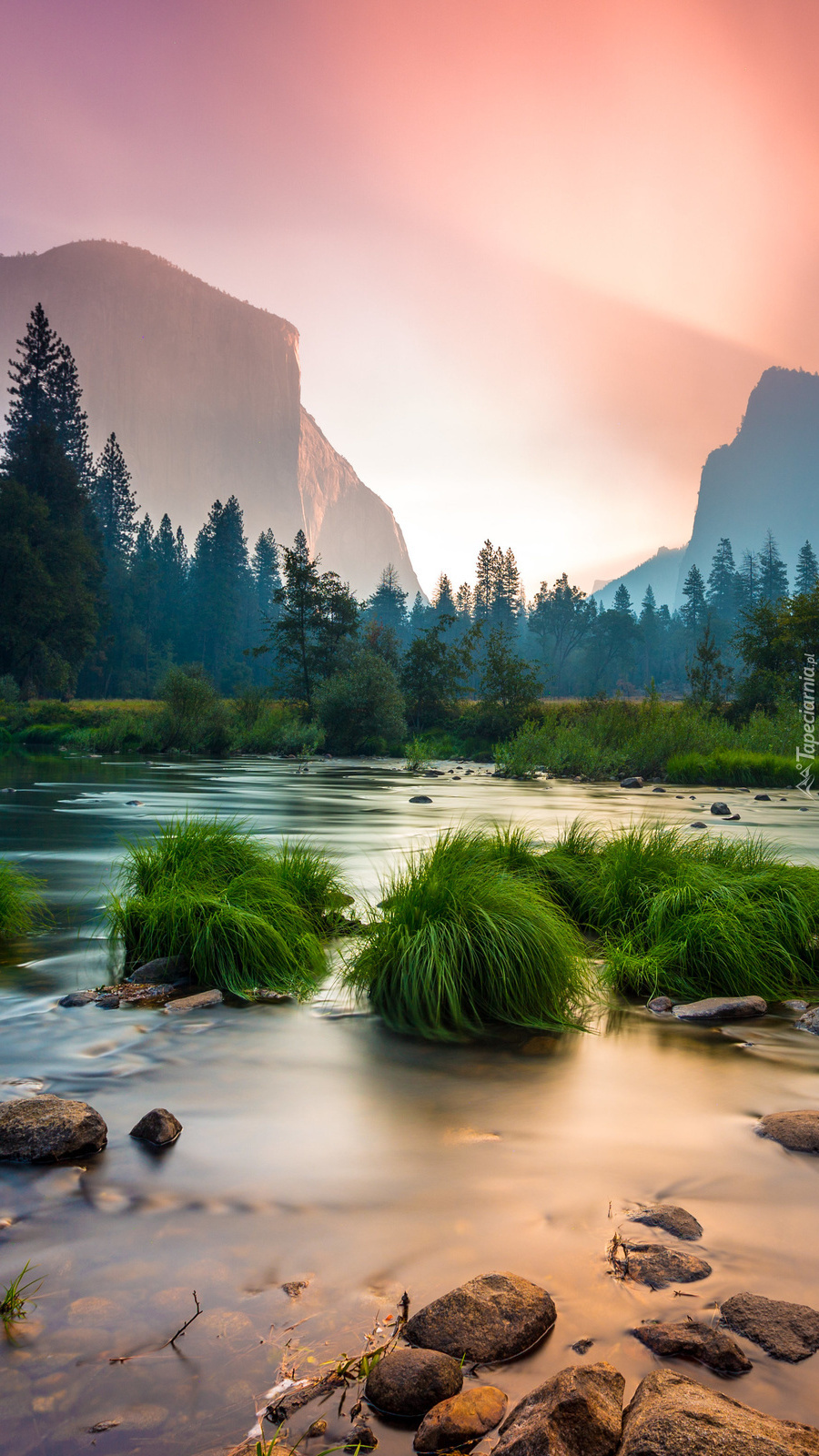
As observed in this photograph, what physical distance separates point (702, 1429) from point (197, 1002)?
473 centimetres

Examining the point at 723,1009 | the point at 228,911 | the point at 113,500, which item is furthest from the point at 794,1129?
the point at 113,500

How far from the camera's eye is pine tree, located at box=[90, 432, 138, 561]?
333 feet

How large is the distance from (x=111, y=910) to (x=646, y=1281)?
19.6ft

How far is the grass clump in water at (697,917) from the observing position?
21.5 feet

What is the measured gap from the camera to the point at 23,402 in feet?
262

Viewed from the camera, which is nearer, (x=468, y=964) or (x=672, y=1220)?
(x=672, y=1220)

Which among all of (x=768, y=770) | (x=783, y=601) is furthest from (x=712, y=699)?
(x=768, y=770)

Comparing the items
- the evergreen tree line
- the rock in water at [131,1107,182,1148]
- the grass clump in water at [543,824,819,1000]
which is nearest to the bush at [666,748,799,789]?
the evergreen tree line

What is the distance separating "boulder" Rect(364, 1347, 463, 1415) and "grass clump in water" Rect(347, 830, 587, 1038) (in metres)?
3.20

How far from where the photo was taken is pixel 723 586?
460 feet

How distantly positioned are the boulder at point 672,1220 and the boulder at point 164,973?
434cm

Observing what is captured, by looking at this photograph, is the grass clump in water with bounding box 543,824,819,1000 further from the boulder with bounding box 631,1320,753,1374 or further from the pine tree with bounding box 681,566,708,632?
the pine tree with bounding box 681,566,708,632

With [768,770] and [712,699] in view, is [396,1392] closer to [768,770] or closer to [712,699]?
[768,770]

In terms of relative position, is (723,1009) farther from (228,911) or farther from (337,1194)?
(228,911)
